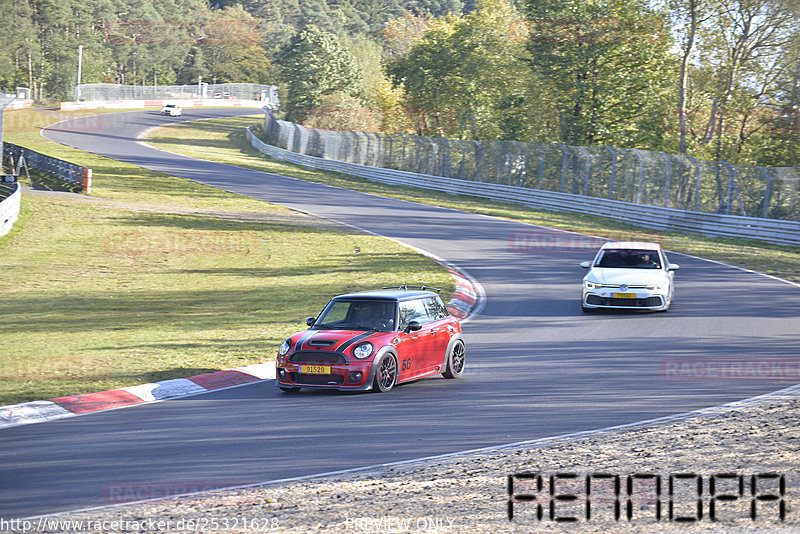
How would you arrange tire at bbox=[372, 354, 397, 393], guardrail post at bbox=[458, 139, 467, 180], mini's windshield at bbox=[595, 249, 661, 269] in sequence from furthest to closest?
1. guardrail post at bbox=[458, 139, 467, 180]
2. mini's windshield at bbox=[595, 249, 661, 269]
3. tire at bbox=[372, 354, 397, 393]

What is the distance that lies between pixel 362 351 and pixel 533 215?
26995mm

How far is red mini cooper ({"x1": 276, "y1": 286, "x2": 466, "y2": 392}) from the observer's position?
39.1 feet

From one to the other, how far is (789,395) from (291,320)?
10.5 m

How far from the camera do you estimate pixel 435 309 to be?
13.8 meters

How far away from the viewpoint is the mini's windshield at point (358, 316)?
12.7 metres

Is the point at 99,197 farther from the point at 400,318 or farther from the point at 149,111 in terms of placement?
the point at 149,111

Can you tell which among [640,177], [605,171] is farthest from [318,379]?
[605,171]

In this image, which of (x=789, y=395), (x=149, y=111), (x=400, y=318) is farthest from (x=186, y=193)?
(x=149, y=111)

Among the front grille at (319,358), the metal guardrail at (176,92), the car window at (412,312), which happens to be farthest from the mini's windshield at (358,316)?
the metal guardrail at (176,92)

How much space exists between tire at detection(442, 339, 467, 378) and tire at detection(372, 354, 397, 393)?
121 cm

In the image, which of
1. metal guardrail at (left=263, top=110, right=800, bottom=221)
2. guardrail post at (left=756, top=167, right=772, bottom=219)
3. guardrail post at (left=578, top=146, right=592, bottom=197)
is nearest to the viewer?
guardrail post at (left=756, top=167, right=772, bottom=219)

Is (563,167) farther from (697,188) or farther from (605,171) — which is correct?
(697,188)

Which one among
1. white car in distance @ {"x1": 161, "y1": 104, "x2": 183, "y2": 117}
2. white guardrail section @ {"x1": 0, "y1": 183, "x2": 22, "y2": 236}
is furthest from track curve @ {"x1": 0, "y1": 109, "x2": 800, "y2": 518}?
white car in distance @ {"x1": 161, "y1": 104, "x2": 183, "y2": 117}

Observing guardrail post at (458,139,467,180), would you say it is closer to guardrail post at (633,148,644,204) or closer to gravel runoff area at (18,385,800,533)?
guardrail post at (633,148,644,204)
